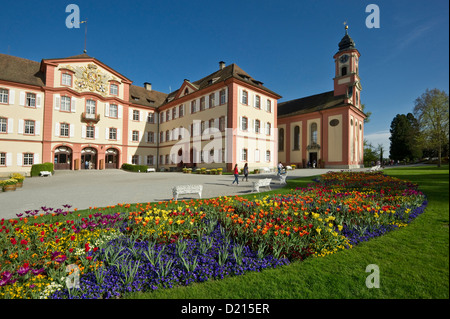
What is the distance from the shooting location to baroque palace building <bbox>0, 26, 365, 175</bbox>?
1171 inches

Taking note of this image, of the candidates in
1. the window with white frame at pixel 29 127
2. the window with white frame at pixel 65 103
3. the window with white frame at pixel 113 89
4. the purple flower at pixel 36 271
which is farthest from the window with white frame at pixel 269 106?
the purple flower at pixel 36 271

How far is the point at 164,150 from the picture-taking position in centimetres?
4172

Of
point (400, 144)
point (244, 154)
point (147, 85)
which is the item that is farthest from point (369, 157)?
point (147, 85)

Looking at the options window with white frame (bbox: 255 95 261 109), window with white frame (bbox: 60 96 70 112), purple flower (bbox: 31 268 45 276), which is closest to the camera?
purple flower (bbox: 31 268 45 276)

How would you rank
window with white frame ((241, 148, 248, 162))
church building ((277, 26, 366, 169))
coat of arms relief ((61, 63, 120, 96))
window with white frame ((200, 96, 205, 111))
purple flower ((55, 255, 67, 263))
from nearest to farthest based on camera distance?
1. purple flower ((55, 255, 67, 263))
2. window with white frame ((241, 148, 248, 162))
3. coat of arms relief ((61, 63, 120, 96))
4. window with white frame ((200, 96, 205, 111))
5. church building ((277, 26, 366, 169))

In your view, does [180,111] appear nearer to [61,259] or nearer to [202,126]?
[202,126]

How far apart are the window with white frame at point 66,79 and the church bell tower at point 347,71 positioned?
4353 centimetres

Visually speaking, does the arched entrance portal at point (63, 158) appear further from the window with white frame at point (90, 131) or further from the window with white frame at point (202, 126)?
the window with white frame at point (202, 126)

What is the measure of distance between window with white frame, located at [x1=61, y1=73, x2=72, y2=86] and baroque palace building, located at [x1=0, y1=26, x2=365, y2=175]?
0.12 m

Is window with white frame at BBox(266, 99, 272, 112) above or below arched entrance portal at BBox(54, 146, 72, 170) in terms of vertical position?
above

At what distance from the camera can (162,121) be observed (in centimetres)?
4300

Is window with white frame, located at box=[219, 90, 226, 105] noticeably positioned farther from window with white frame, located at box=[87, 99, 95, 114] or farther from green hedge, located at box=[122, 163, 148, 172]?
window with white frame, located at box=[87, 99, 95, 114]

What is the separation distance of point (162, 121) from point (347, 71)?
35.1 meters

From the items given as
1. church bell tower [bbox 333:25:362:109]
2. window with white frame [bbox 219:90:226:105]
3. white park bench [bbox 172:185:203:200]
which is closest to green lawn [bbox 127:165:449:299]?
white park bench [bbox 172:185:203:200]
